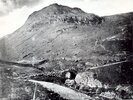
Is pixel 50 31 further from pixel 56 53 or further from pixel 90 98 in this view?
pixel 90 98

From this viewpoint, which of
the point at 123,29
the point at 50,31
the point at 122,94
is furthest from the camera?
the point at 50,31

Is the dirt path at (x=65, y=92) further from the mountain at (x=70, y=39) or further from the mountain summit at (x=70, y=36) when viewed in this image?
the mountain summit at (x=70, y=36)

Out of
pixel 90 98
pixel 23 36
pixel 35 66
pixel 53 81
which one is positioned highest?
pixel 23 36

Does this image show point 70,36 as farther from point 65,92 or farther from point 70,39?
point 65,92

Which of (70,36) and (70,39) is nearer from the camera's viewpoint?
(70,39)

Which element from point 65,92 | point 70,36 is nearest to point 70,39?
point 70,36

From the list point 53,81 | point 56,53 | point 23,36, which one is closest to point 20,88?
point 53,81
